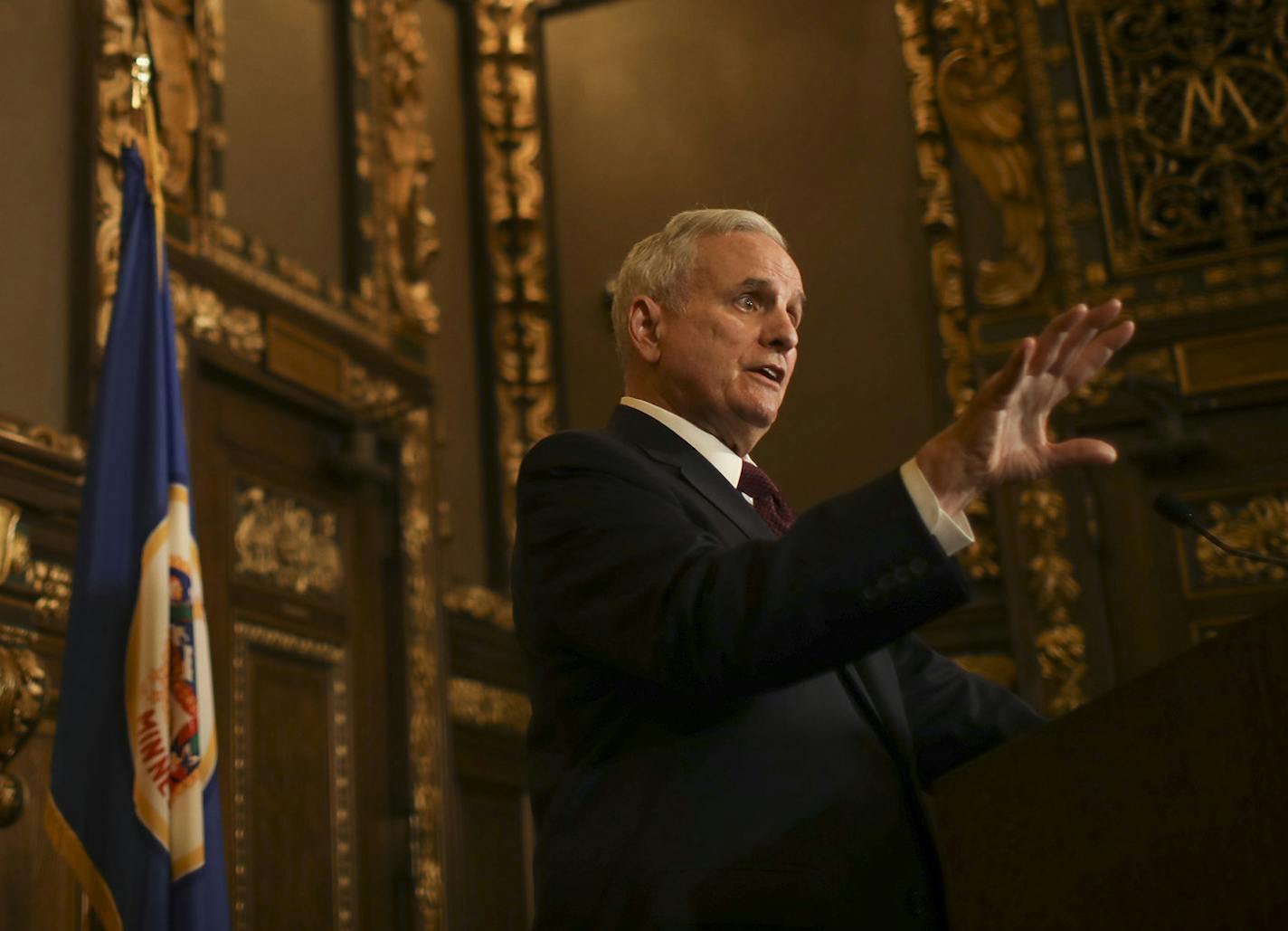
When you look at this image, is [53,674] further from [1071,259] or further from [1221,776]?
[1071,259]

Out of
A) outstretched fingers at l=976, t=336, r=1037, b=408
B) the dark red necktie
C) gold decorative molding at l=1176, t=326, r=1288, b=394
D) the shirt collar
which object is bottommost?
outstretched fingers at l=976, t=336, r=1037, b=408

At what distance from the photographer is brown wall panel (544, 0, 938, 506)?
568 centimetres

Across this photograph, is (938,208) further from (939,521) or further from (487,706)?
(939,521)

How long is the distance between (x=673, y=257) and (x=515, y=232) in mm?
4157

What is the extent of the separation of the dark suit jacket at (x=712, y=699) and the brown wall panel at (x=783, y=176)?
3.91 metres

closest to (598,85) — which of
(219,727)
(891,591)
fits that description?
(219,727)

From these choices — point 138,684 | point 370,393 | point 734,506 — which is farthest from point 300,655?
point 734,506

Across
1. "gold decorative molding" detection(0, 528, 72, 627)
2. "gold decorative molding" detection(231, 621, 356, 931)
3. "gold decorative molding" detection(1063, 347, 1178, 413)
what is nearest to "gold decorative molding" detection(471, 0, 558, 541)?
"gold decorative molding" detection(231, 621, 356, 931)

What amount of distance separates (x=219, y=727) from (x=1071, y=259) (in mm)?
3144

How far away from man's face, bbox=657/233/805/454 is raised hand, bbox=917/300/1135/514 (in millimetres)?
532

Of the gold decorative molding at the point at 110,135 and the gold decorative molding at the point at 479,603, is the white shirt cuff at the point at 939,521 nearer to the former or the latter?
the gold decorative molding at the point at 110,135

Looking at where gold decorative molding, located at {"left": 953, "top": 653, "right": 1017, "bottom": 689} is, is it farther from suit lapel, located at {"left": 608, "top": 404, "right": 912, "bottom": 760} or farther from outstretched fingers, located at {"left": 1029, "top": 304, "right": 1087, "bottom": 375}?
outstretched fingers, located at {"left": 1029, "top": 304, "right": 1087, "bottom": 375}

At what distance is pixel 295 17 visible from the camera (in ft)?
17.0

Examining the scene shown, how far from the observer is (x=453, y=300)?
598cm
